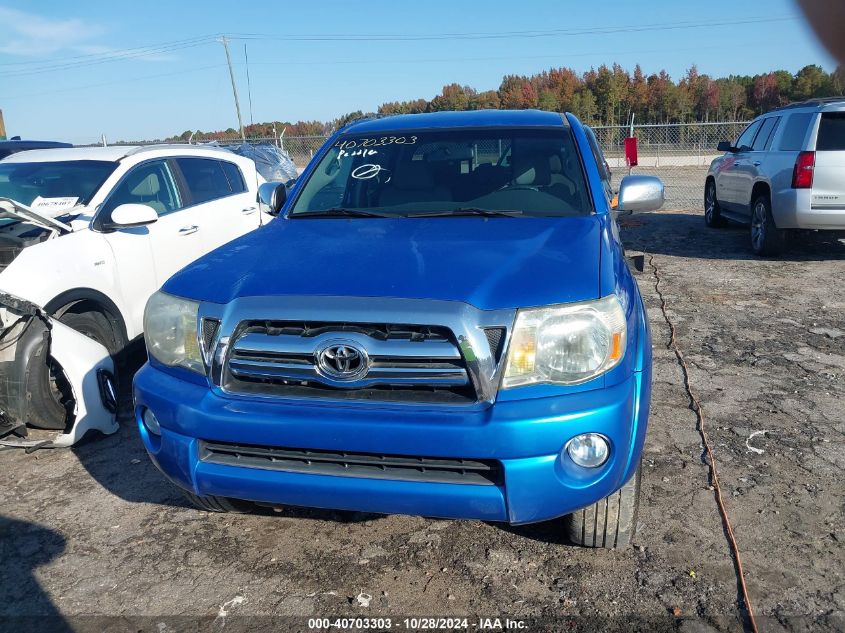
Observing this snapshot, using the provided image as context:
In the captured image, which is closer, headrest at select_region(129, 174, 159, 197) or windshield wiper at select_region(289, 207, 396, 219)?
windshield wiper at select_region(289, 207, 396, 219)

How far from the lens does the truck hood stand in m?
2.53

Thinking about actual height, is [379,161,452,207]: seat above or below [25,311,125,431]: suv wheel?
above

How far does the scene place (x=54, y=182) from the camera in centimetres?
516

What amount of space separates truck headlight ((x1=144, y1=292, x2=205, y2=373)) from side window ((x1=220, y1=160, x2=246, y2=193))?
3.77m

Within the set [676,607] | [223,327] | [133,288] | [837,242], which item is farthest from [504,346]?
[837,242]

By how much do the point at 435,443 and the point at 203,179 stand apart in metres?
4.52

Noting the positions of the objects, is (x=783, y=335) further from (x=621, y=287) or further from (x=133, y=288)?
(x=133, y=288)

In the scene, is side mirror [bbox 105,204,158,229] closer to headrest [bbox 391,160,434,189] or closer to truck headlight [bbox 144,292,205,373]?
headrest [bbox 391,160,434,189]

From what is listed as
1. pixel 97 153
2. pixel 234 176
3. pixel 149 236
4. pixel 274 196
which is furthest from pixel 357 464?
pixel 234 176

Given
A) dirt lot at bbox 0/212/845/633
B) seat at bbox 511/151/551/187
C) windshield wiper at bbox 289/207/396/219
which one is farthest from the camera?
seat at bbox 511/151/551/187

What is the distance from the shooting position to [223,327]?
2611 millimetres

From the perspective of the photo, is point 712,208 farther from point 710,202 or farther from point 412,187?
point 412,187

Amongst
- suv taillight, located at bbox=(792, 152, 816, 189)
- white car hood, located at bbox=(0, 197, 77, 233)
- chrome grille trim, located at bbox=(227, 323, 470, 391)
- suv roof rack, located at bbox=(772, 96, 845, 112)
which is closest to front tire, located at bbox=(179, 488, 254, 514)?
chrome grille trim, located at bbox=(227, 323, 470, 391)

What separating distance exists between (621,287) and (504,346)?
24.0 inches
